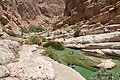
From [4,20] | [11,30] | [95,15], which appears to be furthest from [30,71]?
[4,20]

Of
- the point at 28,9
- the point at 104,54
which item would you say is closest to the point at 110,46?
the point at 104,54

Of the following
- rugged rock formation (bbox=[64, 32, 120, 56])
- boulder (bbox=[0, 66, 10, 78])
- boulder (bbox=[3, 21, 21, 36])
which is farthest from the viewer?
boulder (bbox=[3, 21, 21, 36])

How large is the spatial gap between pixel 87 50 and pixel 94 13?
23.0m

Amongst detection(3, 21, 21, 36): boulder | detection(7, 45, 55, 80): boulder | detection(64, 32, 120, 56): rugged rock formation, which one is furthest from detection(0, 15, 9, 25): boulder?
detection(7, 45, 55, 80): boulder

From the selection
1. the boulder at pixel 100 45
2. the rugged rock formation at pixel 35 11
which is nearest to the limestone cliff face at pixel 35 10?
the rugged rock formation at pixel 35 11

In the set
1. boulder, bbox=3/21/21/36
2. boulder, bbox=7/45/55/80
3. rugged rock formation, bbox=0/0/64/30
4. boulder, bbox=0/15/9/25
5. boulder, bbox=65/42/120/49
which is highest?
rugged rock formation, bbox=0/0/64/30

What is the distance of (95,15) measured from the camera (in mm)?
46281

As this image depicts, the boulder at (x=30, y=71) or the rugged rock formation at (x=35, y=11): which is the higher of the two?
the rugged rock formation at (x=35, y=11)

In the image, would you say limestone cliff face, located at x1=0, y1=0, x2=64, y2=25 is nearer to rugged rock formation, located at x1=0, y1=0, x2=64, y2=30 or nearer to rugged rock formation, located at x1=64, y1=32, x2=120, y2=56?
rugged rock formation, located at x1=0, y1=0, x2=64, y2=30

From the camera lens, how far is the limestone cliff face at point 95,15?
3678cm

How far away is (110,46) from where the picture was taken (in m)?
26.3

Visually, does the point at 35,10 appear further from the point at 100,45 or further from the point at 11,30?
the point at 100,45

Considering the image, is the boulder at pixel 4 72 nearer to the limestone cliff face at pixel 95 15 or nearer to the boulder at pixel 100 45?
the boulder at pixel 100 45

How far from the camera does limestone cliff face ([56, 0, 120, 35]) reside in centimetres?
3678
